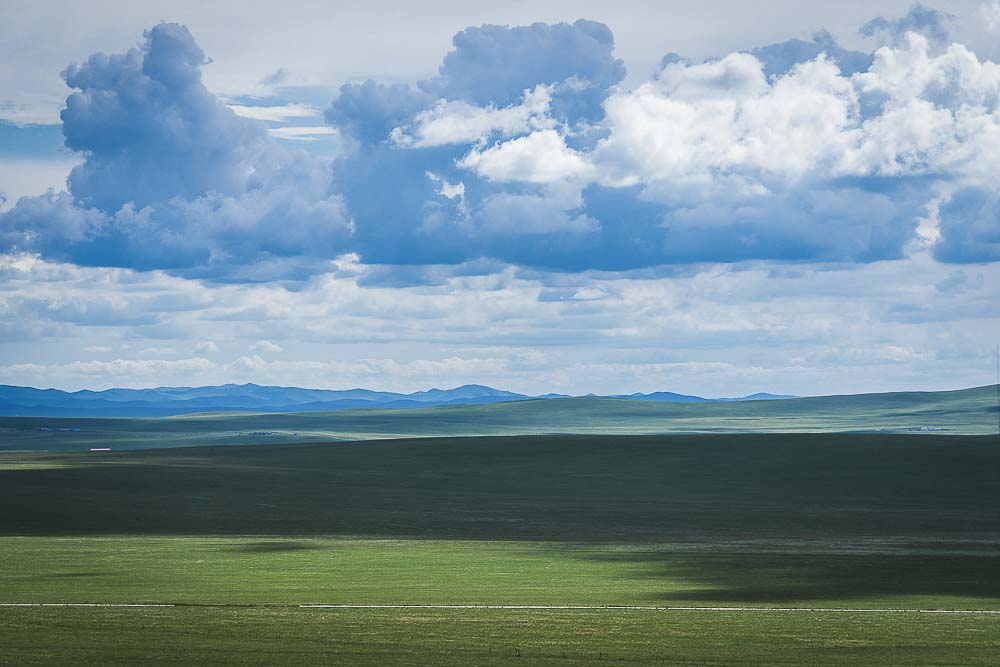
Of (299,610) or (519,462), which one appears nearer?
(299,610)

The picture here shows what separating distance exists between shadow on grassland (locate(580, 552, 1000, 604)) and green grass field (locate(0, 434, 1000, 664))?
0.74 ft

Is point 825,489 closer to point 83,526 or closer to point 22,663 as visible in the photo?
point 83,526

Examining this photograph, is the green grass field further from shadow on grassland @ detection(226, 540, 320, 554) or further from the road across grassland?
the road across grassland

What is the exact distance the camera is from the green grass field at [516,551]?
29.8m

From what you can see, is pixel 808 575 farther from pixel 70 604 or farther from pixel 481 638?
pixel 70 604

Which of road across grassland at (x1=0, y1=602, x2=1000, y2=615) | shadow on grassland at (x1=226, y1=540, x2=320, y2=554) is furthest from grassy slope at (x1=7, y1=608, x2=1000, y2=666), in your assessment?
shadow on grassland at (x1=226, y1=540, x2=320, y2=554)

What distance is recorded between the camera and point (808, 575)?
45469 mm

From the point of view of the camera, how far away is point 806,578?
1759 inches

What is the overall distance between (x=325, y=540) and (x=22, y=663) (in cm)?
3269

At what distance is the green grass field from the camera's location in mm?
29797

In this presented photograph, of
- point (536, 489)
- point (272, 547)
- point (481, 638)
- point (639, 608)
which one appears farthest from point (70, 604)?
point (536, 489)

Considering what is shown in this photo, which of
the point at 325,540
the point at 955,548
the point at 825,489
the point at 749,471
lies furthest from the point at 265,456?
the point at 955,548

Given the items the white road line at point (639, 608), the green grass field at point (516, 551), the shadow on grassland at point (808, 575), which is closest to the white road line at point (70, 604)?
the green grass field at point (516, 551)

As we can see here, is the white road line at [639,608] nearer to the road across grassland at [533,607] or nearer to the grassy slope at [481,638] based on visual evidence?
the road across grassland at [533,607]
